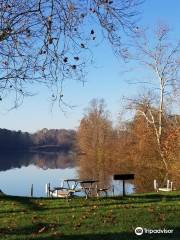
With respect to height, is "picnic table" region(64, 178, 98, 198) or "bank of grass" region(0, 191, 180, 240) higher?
"picnic table" region(64, 178, 98, 198)

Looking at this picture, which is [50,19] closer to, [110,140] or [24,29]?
[24,29]

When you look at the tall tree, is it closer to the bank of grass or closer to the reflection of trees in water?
the reflection of trees in water

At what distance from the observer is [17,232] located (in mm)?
12039

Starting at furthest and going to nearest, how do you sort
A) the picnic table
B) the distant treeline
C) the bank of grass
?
the distant treeline → the picnic table → the bank of grass

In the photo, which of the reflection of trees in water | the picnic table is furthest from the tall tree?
the picnic table

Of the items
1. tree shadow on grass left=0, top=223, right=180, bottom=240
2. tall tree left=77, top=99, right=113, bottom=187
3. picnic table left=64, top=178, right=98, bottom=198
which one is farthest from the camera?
tall tree left=77, top=99, right=113, bottom=187

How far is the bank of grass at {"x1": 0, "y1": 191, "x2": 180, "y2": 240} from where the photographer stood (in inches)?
450

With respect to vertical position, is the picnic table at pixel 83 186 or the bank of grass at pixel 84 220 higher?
the picnic table at pixel 83 186

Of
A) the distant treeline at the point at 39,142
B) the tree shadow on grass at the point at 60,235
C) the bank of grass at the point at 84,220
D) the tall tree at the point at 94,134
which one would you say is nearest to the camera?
the tree shadow on grass at the point at 60,235

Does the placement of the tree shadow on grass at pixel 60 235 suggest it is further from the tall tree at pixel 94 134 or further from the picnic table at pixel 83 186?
the tall tree at pixel 94 134

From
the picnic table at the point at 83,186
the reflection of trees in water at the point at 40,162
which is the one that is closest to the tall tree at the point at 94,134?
the reflection of trees in water at the point at 40,162

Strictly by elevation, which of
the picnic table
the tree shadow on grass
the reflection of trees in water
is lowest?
the tree shadow on grass

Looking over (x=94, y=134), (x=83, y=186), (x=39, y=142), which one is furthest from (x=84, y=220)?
(x=39, y=142)

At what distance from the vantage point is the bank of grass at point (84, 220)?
37.5 ft
